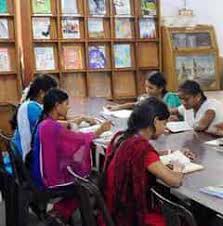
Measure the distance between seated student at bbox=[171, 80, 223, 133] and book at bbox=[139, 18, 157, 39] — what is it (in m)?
2.81

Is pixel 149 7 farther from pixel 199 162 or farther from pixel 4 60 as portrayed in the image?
pixel 199 162

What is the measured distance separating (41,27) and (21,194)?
9.81ft

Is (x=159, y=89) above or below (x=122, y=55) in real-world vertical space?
below

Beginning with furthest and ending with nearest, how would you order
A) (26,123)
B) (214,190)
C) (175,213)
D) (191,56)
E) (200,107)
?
(191,56), (200,107), (26,123), (214,190), (175,213)

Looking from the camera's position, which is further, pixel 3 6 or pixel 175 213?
pixel 3 6

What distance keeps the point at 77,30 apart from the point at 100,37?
0.97 feet

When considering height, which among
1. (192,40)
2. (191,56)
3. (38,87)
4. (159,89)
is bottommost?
(159,89)

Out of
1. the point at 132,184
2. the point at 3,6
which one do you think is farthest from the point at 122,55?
the point at 132,184

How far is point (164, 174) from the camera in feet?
6.47

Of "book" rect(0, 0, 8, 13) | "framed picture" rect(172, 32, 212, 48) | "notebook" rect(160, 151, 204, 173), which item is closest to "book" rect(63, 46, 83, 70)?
"book" rect(0, 0, 8, 13)

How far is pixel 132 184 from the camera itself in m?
2.02

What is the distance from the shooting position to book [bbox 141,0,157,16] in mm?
5926

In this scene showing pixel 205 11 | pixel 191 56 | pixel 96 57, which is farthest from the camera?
pixel 205 11

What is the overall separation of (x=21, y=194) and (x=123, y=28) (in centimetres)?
343
